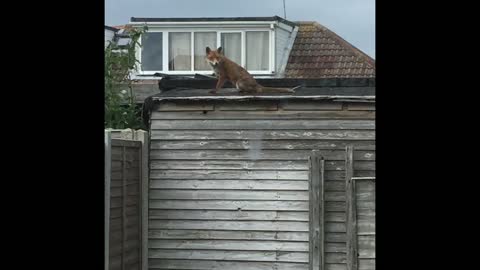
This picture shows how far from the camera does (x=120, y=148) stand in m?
6.01

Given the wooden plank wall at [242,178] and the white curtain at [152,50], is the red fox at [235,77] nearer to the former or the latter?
the wooden plank wall at [242,178]

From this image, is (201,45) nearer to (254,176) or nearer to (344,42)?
(344,42)

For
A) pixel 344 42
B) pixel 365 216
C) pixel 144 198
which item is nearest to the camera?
pixel 365 216

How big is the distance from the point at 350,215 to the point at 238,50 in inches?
319

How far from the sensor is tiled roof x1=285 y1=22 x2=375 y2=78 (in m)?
14.1

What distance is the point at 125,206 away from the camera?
611 cm

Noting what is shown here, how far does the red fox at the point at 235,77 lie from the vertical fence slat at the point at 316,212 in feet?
2.73

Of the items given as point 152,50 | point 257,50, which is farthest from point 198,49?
point 257,50

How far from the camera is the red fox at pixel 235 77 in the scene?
741 cm

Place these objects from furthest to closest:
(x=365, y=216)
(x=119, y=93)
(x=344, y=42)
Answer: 1. (x=344, y=42)
2. (x=119, y=93)
3. (x=365, y=216)

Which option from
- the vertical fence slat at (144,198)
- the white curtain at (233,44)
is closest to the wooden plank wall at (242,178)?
the vertical fence slat at (144,198)
